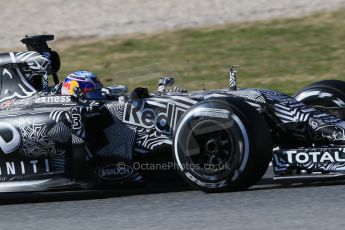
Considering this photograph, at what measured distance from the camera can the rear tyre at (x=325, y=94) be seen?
8.80 m

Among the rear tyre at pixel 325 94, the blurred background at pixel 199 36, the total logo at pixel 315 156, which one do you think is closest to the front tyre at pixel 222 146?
the total logo at pixel 315 156

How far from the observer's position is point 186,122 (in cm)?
730

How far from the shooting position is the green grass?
15281 millimetres

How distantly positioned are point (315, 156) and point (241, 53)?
944cm

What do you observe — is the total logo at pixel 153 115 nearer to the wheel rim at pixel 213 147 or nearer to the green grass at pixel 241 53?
the wheel rim at pixel 213 147

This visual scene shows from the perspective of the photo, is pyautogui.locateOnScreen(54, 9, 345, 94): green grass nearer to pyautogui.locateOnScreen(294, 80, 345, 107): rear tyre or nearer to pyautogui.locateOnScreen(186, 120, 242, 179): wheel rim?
pyautogui.locateOnScreen(294, 80, 345, 107): rear tyre

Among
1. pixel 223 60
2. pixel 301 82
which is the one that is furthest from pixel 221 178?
pixel 223 60

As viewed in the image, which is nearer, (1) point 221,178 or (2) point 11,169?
(1) point 221,178

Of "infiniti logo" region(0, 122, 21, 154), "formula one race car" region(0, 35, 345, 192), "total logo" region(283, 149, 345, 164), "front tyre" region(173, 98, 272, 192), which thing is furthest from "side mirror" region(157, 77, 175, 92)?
"total logo" region(283, 149, 345, 164)

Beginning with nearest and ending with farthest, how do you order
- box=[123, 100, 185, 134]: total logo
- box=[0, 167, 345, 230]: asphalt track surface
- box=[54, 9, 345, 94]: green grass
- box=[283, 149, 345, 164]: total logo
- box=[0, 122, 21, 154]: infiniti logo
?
1. box=[0, 167, 345, 230]: asphalt track surface
2. box=[283, 149, 345, 164]: total logo
3. box=[123, 100, 185, 134]: total logo
4. box=[0, 122, 21, 154]: infiniti logo
5. box=[54, 9, 345, 94]: green grass

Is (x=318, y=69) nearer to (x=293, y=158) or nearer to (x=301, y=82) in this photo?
(x=301, y=82)

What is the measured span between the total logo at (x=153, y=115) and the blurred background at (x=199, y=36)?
652 centimetres

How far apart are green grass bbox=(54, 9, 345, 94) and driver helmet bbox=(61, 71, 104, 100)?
616cm

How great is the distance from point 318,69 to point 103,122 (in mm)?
8087
